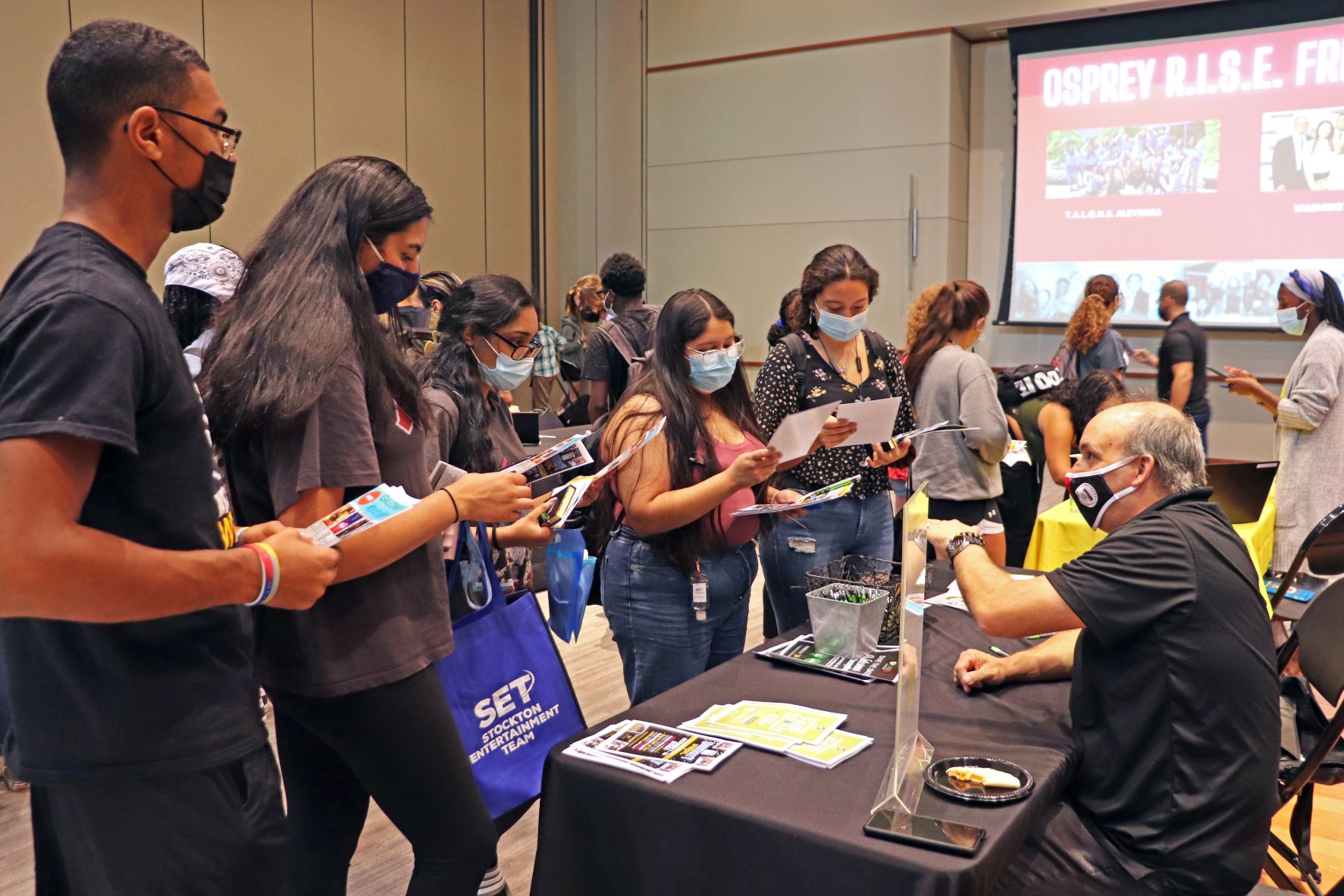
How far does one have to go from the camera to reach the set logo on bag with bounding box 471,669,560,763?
1.93m

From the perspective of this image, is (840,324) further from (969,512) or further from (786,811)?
(786,811)

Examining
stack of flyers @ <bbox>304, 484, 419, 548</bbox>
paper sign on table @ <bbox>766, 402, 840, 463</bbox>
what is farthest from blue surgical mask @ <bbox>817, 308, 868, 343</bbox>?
stack of flyers @ <bbox>304, 484, 419, 548</bbox>

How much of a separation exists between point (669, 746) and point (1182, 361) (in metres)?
5.19

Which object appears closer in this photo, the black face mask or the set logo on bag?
the black face mask

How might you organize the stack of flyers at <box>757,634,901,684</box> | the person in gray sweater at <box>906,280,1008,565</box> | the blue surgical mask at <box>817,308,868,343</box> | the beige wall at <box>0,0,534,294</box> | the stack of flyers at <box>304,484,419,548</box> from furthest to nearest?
the beige wall at <box>0,0,534,294</box>
the person in gray sweater at <box>906,280,1008,565</box>
the blue surgical mask at <box>817,308,868,343</box>
the stack of flyers at <box>757,634,901,684</box>
the stack of flyers at <box>304,484,419,548</box>

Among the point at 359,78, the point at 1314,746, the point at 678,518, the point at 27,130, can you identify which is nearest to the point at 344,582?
the point at 678,518

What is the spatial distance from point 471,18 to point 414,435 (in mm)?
7784

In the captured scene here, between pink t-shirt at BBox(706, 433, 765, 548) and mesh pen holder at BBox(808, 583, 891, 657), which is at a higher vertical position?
pink t-shirt at BBox(706, 433, 765, 548)

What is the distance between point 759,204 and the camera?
866cm

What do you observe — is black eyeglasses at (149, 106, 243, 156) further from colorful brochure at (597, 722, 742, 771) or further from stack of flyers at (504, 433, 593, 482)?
colorful brochure at (597, 722, 742, 771)

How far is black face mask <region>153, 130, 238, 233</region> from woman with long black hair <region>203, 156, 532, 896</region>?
0.23m

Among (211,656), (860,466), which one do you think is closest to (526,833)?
(860,466)

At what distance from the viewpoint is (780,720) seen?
67.4 inches

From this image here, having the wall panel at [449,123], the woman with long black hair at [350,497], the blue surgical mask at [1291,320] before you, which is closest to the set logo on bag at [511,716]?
the woman with long black hair at [350,497]
